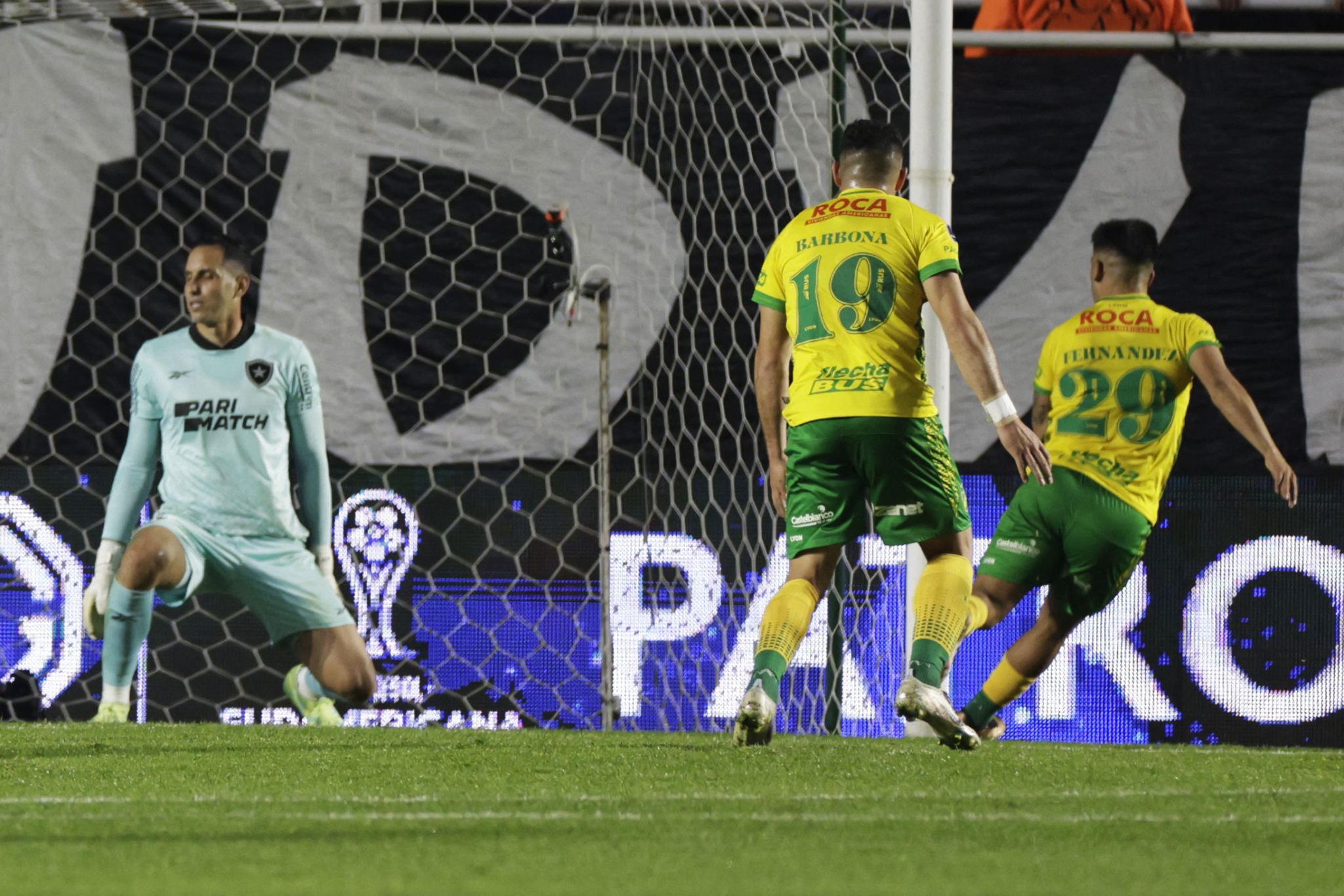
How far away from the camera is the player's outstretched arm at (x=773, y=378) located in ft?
12.2

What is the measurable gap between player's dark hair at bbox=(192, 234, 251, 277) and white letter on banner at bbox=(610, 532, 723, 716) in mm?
1444

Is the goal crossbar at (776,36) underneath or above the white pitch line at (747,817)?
above

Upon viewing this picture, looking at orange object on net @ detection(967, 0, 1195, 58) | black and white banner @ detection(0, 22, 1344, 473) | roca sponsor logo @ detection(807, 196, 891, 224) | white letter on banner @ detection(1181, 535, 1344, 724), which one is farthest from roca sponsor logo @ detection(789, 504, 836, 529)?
orange object on net @ detection(967, 0, 1195, 58)

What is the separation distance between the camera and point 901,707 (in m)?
3.32

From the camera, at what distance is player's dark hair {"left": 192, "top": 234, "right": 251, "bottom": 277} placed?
5059 millimetres

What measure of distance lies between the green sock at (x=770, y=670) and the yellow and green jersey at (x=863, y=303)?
530 millimetres

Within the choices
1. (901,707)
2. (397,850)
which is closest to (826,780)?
(901,707)

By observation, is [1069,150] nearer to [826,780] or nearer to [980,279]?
[980,279]

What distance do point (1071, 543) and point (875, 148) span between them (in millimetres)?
1293

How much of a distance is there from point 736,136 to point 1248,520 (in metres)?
2.07

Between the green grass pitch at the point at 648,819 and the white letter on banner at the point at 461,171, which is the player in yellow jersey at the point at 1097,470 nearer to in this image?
the green grass pitch at the point at 648,819

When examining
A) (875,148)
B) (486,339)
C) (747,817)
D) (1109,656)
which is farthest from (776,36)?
(747,817)

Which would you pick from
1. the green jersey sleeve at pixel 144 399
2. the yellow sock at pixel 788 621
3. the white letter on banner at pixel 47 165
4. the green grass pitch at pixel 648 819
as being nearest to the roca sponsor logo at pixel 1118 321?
the green grass pitch at pixel 648 819

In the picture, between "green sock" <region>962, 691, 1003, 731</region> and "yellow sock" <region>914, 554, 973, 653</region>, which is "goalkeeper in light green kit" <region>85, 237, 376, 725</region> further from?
"yellow sock" <region>914, 554, 973, 653</region>
